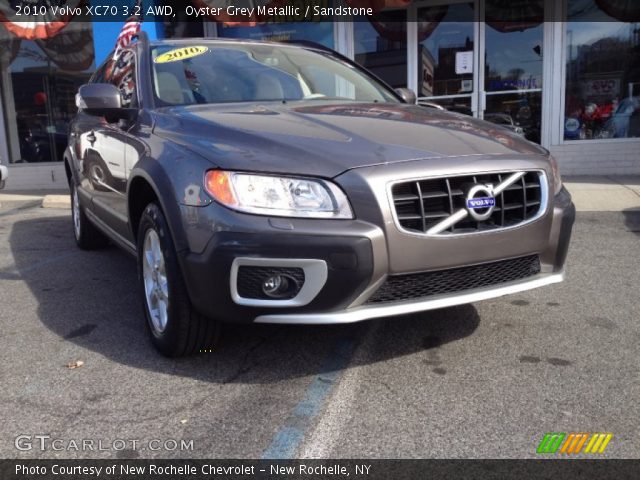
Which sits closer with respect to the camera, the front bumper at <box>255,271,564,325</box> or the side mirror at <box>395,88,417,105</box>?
the front bumper at <box>255,271,564,325</box>

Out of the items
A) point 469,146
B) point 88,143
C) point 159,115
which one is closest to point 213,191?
point 159,115

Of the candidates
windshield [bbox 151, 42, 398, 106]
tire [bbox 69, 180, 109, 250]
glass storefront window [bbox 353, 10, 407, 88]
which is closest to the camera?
windshield [bbox 151, 42, 398, 106]

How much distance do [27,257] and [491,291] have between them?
449cm

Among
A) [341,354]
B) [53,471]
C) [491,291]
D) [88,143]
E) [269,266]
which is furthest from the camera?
[88,143]

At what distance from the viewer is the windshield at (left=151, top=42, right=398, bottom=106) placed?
147 inches

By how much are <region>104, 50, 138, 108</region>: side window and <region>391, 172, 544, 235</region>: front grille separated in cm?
193

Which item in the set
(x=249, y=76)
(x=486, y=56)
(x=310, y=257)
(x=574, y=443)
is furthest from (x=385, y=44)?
(x=574, y=443)

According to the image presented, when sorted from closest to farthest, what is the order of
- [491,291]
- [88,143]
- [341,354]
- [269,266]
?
[269,266], [491,291], [341,354], [88,143]

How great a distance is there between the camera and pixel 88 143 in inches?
189

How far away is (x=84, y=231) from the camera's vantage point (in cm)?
571

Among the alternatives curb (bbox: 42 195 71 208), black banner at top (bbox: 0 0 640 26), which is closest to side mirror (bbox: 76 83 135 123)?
curb (bbox: 42 195 71 208)

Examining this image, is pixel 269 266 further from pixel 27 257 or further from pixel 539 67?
pixel 539 67

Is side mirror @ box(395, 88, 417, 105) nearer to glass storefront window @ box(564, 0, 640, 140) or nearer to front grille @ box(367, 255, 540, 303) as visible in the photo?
front grille @ box(367, 255, 540, 303)

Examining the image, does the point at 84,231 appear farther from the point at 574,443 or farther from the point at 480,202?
the point at 574,443
